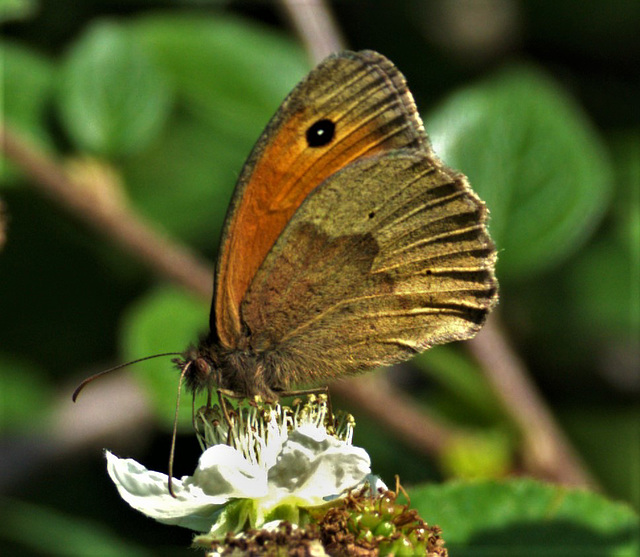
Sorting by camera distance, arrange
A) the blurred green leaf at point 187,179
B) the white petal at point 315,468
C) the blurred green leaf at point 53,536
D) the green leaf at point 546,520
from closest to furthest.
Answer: the white petal at point 315,468, the green leaf at point 546,520, the blurred green leaf at point 53,536, the blurred green leaf at point 187,179

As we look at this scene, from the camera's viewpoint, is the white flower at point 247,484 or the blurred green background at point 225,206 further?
the blurred green background at point 225,206

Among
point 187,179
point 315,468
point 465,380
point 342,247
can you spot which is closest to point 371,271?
point 342,247

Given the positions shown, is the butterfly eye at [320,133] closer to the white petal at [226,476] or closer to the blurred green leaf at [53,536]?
the white petal at [226,476]

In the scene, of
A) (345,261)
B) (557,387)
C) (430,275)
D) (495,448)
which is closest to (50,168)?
(345,261)

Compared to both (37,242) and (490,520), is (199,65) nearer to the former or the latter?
(37,242)

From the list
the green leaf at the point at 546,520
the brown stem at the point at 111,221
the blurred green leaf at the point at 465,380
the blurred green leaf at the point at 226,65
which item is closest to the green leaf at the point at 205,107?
the blurred green leaf at the point at 226,65

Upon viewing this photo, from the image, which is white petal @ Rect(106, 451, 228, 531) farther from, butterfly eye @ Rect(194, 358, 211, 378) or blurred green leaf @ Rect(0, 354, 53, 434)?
blurred green leaf @ Rect(0, 354, 53, 434)
